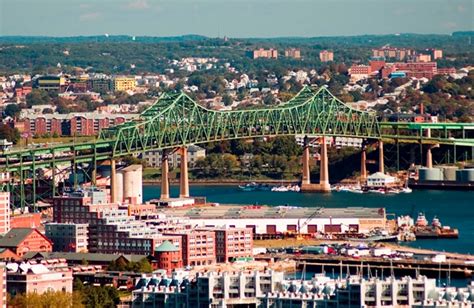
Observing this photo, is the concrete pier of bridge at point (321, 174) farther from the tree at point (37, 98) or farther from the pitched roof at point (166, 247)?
the tree at point (37, 98)

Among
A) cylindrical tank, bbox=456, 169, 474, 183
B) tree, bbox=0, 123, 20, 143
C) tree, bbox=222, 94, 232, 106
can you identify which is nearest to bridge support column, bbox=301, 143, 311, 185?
cylindrical tank, bbox=456, 169, 474, 183

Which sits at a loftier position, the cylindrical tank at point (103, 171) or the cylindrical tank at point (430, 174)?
the cylindrical tank at point (103, 171)

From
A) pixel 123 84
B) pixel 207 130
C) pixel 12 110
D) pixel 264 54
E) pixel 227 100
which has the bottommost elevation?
pixel 207 130

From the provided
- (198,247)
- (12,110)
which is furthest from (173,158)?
(198,247)

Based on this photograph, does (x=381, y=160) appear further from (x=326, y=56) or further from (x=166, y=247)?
(x=326, y=56)

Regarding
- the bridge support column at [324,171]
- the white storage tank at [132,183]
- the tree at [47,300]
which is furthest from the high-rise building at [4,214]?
the bridge support column at [324,171]

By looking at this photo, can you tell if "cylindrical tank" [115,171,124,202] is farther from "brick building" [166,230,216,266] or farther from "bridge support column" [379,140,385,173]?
"bridge support column" [379,140,385,173]

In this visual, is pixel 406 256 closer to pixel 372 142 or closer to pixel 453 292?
pixel 453 292

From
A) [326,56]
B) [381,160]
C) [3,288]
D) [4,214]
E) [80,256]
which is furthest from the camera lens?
[326,56]
